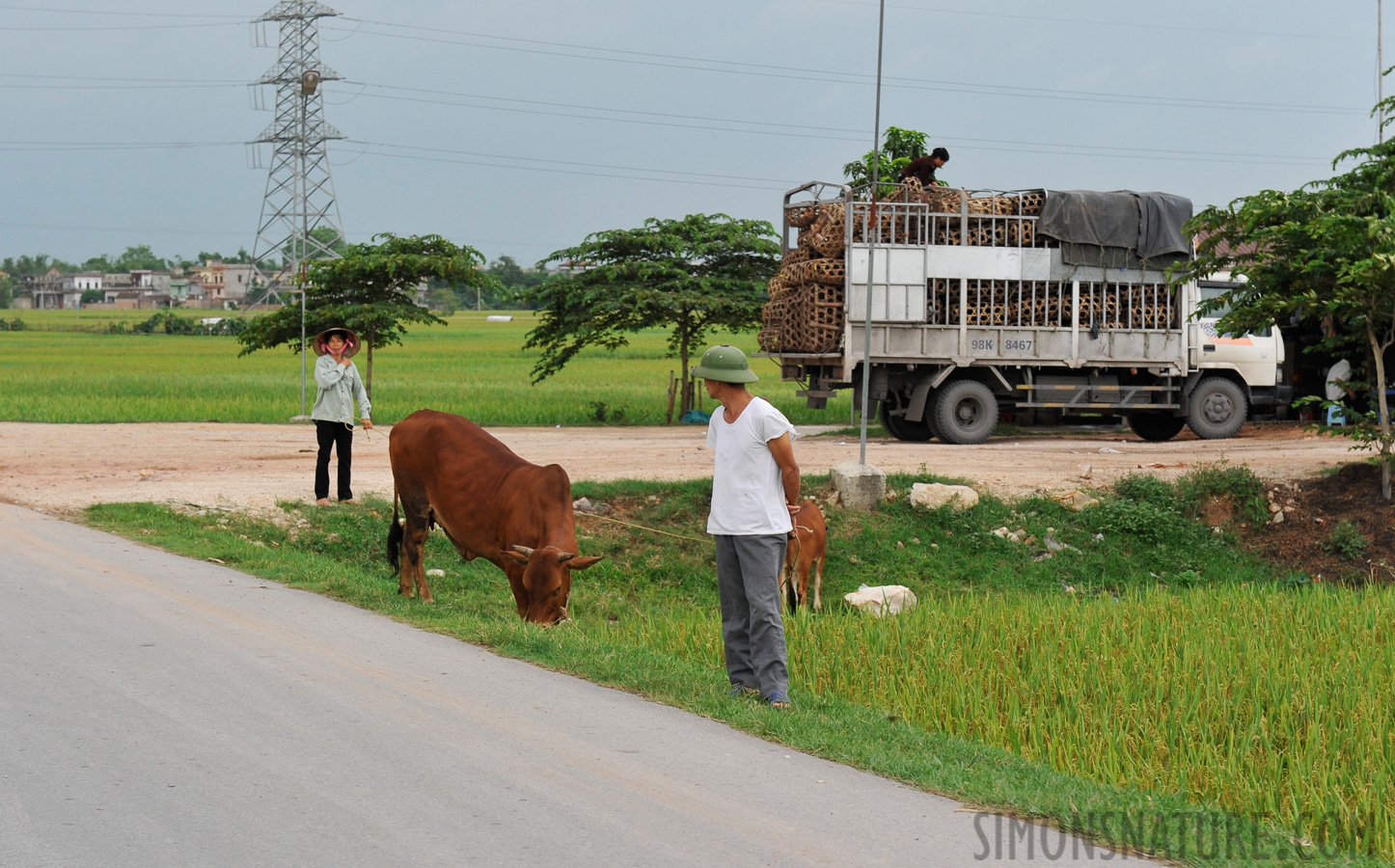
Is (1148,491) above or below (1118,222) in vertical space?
below

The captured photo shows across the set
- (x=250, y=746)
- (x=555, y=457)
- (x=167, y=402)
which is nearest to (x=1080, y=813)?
(x=250, y=746)

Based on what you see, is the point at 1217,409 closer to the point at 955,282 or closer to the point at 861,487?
the point at 955,282

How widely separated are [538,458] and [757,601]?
12.1 meters

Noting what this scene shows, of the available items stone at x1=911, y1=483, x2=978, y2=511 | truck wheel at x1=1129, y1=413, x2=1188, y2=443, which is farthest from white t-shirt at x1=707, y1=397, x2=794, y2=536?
truck wheel at x1=1129, y1=413, x2=1188, y2=443

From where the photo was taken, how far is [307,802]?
489cm

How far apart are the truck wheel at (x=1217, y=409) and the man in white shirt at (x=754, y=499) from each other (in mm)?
15887

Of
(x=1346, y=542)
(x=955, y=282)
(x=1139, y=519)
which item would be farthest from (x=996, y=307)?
(x=1346, y=542)

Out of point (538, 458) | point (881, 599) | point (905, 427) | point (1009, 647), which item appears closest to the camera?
point (1009, 647)

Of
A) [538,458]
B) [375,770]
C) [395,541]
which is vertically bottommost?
[375,770]

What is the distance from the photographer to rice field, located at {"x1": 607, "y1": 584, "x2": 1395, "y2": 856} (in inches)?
217

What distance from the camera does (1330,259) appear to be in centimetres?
1416

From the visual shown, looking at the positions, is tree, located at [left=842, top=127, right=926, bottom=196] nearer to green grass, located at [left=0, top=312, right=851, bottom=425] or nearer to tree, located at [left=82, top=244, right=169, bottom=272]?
green grass, located at [left=0, top=312, right=851, bottom=425]

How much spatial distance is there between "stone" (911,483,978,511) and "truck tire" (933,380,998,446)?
194 inches

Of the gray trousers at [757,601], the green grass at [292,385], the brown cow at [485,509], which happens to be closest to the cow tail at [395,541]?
the brown cow at [485,509]
